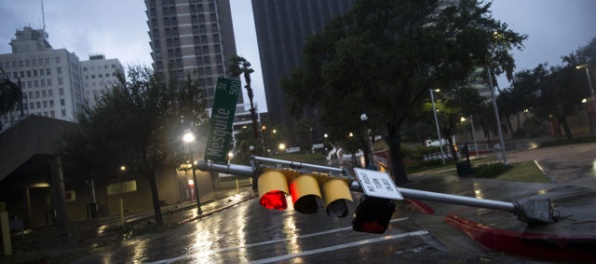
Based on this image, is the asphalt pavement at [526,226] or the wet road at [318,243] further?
the wet road at [318,243]

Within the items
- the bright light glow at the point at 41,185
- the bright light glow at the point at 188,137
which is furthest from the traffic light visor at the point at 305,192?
the bright light glow at the point at 41,185

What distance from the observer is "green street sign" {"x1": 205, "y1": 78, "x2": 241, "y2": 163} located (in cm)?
419

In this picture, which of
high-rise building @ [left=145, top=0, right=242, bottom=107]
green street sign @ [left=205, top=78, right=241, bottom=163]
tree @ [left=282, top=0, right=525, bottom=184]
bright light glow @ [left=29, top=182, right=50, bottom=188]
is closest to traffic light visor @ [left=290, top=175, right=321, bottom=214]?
green street sign @ [left=205, top=78, right=241, bottom=163]

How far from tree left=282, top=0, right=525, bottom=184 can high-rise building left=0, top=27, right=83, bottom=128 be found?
127 m

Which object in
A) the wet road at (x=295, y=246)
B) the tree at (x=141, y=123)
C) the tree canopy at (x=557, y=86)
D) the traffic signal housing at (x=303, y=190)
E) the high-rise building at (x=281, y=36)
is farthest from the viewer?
the high-rise building at (x=281, y=36)

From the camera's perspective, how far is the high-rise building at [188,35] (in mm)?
119938

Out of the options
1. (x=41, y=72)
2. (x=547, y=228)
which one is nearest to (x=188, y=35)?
(x=41, y=72)

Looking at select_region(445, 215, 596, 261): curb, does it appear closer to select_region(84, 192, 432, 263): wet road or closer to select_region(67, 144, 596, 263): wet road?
select_region(67, 144, 596, 263): wet road

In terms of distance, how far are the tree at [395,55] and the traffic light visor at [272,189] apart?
56.2 ft

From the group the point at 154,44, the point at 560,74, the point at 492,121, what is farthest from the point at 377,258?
the point at 154,44

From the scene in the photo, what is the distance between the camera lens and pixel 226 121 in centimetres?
422

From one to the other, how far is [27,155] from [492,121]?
70.3m

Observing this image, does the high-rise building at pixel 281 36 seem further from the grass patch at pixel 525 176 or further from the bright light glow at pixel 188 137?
the bright light glow at pixel 188 137

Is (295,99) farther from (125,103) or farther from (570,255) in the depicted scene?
(570,255)
